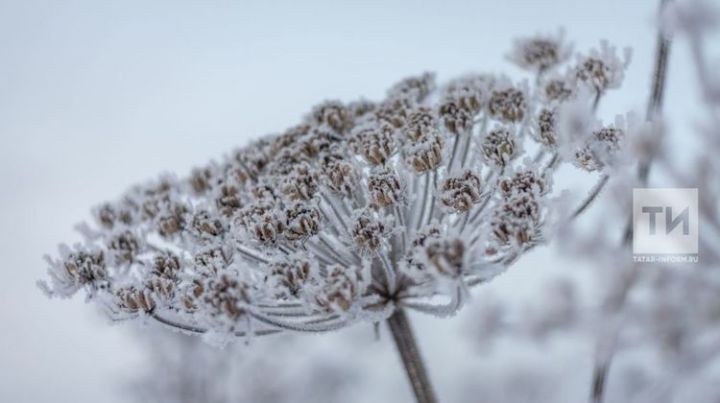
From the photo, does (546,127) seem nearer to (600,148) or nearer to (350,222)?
(600,148)

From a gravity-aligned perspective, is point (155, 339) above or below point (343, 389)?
above

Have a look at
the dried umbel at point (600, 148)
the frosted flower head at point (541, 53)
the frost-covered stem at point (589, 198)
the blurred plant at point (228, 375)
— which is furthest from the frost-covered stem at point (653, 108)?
the blurred plant at point (228, 375)

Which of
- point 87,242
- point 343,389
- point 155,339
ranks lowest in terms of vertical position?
point 343,389

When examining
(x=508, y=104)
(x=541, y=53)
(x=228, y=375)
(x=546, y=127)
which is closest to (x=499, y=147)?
(x=546, y=127)

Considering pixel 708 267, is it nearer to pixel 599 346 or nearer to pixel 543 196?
pixel 599 346

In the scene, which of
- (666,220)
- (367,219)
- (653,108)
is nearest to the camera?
(653,108)

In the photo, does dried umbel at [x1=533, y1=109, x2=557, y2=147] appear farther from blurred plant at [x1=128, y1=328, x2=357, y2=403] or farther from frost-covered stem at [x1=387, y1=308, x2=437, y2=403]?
blurred plant at [x1=128, y1=328, x2=357, y2=403]

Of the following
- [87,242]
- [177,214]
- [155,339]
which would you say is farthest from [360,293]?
[155,339]
